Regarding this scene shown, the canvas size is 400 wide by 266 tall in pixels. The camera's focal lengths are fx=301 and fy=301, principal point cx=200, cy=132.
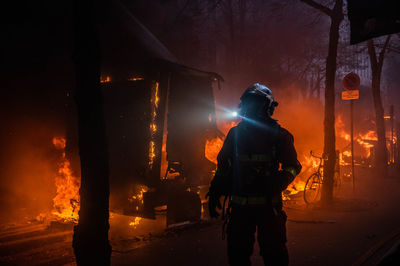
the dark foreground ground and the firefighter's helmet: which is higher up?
the firefighter's helmet

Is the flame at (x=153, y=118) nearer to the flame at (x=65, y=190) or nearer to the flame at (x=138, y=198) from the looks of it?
the flame at (x=138, y=198)

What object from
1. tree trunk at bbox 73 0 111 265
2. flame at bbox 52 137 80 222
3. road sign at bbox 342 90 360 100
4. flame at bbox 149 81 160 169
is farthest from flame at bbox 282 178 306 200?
tree trunk at bbox 73 0 111 265

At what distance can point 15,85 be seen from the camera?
29.1 feet

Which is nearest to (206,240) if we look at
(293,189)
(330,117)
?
(330,117)

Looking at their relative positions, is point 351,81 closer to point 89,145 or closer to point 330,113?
point 330,113

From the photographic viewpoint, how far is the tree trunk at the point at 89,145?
372cm

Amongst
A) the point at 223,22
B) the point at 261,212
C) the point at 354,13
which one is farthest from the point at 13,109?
the point at 223,22

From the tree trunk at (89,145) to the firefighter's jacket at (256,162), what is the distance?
4.82ft

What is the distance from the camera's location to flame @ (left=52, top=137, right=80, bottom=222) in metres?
8.12

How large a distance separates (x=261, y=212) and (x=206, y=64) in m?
17.9

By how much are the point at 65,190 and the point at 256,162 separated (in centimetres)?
697

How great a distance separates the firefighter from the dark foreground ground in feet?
6.18

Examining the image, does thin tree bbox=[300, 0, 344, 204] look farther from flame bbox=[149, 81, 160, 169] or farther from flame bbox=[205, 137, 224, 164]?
flame bbox=[149, 81, 160, 169]

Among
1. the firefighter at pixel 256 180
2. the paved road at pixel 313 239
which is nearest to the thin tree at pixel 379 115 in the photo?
the paved road at pixel 313 239
